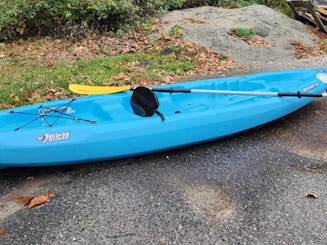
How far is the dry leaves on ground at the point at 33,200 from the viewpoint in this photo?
3486mm

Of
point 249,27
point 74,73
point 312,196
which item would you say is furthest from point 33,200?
point 249,27

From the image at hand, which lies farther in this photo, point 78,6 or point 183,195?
point 78,6

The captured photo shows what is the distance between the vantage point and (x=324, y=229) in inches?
122

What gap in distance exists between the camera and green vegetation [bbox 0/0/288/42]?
26.3 ft

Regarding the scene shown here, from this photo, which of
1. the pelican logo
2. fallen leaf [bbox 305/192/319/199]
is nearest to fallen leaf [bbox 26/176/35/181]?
the pelican logo

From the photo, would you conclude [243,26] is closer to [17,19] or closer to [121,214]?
[17,19]

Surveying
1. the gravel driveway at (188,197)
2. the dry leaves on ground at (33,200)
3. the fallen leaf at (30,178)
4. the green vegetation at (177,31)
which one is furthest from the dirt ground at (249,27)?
the dry leaves on ground at (33,200)

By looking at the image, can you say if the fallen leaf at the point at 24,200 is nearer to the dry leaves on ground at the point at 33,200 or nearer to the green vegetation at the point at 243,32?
the dry leaves on ground at the point at 33,200

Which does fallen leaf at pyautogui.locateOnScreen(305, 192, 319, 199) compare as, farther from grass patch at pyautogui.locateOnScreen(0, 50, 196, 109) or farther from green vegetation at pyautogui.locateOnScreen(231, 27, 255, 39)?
green vegetation at pyautogui.locateOnScreen(231, 27, 255, 39)

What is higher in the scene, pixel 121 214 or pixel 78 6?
pixel 78 6

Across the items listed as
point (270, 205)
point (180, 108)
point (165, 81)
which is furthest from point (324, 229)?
point (165, 81)

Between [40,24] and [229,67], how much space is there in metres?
4.13

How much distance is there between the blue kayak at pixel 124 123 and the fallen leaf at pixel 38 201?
34cm

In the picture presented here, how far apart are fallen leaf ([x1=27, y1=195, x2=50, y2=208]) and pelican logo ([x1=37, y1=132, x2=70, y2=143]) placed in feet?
1.70
